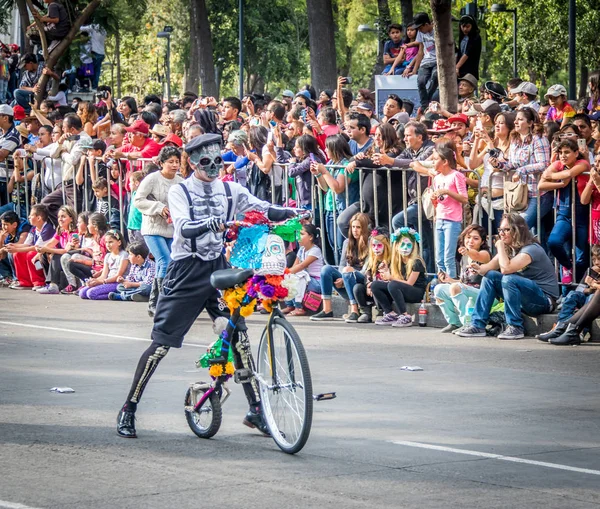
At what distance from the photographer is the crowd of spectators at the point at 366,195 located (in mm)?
12812

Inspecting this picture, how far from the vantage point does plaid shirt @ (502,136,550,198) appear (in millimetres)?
13047

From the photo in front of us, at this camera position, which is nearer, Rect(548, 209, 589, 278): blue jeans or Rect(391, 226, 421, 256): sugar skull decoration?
Rect(548, 209, 589, 278): blue jeans

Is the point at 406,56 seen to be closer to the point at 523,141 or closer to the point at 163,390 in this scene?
the point at 523,141

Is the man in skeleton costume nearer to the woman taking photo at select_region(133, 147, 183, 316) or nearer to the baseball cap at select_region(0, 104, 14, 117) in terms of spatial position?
the woman taking photo at select_region(133, 147, 183, 316)

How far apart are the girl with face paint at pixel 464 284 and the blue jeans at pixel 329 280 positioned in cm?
163

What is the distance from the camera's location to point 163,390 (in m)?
9.89

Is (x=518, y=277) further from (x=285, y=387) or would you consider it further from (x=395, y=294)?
(x=285, y=387)

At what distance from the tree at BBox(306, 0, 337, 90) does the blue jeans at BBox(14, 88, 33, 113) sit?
7.40 metres

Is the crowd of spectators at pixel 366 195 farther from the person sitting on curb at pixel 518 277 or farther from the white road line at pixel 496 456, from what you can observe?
the white road line at pixel 496 456

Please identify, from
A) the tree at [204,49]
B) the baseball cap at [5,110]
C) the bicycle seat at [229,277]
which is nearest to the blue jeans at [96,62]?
the baseball cap at [5,110]

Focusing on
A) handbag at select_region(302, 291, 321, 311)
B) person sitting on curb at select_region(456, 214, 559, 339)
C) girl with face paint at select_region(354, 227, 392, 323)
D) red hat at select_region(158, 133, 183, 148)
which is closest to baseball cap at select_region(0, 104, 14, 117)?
red hat at select_region(158, 133, 183, 148)

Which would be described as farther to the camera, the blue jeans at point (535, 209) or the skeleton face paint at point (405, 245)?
the skeleton face paint at point (405, 245)

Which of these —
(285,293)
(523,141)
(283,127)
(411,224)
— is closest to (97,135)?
(283,127)

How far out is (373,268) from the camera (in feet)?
46.0
